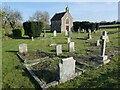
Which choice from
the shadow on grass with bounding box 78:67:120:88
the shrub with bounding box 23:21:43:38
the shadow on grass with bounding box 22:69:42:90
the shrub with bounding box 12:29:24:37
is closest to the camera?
the shadow on grass with bounding box 78:67:120:88

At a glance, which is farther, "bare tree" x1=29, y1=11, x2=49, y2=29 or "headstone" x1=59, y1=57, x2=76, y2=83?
"bare tree" x1=29, y1=11, x2=49, y2=29

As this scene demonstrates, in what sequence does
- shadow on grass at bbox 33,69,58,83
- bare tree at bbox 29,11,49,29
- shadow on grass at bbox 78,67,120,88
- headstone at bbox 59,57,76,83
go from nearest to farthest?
shadow on grass at bbox 78,67,120,88 < headstone at bbox 59,57,76,83 < shadow on grass at bbox 33,69,58,83 < bare tree at bbox 29,11,49,29

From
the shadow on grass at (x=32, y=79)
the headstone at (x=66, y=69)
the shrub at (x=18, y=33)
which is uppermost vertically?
the shrub at (x=18, y=33)

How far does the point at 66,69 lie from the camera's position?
8078 millimetres

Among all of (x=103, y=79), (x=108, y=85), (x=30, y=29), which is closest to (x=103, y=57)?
(x=103, y=79)

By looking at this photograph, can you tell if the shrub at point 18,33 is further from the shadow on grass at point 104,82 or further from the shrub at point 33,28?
the shadow on grass at point 104,82

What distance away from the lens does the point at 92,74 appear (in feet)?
27.5

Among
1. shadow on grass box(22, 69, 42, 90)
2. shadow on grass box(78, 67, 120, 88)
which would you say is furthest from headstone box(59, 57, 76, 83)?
shadow on grass box(22, 69, 42, 90)

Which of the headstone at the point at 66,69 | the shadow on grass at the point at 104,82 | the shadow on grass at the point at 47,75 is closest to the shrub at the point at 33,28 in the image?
the shadow on grass at the point at 47,75

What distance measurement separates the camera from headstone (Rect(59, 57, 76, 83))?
783 centimetres

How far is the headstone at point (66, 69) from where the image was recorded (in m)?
7.83

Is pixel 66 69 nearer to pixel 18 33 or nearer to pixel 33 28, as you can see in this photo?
pixel 33 28

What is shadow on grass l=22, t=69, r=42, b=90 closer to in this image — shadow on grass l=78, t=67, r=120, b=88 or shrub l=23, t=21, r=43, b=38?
shadow on grass l=78, t=67, r=120, b=88

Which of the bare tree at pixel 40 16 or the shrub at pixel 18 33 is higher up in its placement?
the bare tree at pixel 40 16
